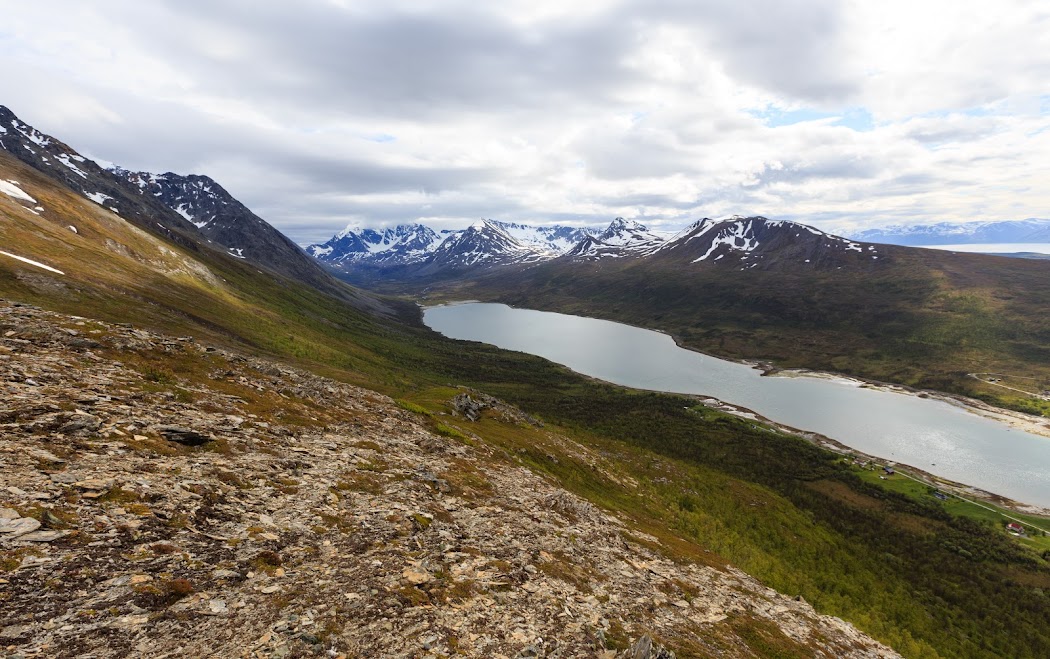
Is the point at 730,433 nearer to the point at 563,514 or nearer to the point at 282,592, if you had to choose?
the point at 563,514

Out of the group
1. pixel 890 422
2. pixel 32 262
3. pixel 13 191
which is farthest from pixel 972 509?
pixel 13 191

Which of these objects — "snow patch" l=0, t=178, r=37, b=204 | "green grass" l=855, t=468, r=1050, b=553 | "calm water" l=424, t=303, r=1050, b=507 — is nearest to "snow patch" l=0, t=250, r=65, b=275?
"snow patch" l=0, t=178, r=37, b=204

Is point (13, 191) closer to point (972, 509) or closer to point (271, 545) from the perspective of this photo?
point (271, 545)

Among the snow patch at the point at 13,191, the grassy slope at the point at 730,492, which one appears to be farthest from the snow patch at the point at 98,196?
the snow patch at the point at 13,191

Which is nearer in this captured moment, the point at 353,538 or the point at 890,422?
the point at 353,538

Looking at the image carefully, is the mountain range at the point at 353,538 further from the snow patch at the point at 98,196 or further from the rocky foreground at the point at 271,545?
the snow patch at the point at 98,196
